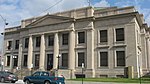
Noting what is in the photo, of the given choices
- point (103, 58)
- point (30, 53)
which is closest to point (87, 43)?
point (103, 58)

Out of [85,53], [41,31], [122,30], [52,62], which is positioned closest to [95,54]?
[85,53]

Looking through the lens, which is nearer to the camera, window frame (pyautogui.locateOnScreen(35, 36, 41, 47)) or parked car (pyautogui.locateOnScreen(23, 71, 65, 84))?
parked car (pyautogui.locateOnScreen(23, 71, 65, 84))

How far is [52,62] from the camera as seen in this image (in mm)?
43719

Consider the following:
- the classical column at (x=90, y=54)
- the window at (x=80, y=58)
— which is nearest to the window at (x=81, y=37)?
the classical column at (x=90, y=54)

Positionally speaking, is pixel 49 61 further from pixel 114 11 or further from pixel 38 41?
pixel 114 11

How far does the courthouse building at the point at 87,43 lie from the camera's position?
36.6m

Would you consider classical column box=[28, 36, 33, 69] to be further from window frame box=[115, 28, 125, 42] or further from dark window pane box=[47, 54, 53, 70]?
window frame box=[115, 28, 125, 42]

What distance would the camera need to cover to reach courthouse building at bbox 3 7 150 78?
120ft

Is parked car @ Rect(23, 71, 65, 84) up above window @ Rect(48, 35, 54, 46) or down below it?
below

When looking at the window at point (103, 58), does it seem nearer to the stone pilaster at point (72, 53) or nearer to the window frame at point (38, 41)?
the stone pilaster at point (72, 53)

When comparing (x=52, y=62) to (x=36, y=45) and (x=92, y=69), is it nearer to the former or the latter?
(x=36, y=45)

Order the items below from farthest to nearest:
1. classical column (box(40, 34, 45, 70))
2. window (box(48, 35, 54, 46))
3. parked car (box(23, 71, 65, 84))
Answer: window (box(48, 35, 54, 46)) < classical column (box(40, 34, 45, 70)) < parked car (box(23, 71, 65, 84))

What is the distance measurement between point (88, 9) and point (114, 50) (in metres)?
9.49

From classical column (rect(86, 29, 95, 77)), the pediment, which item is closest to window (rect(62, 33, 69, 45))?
the pediment
